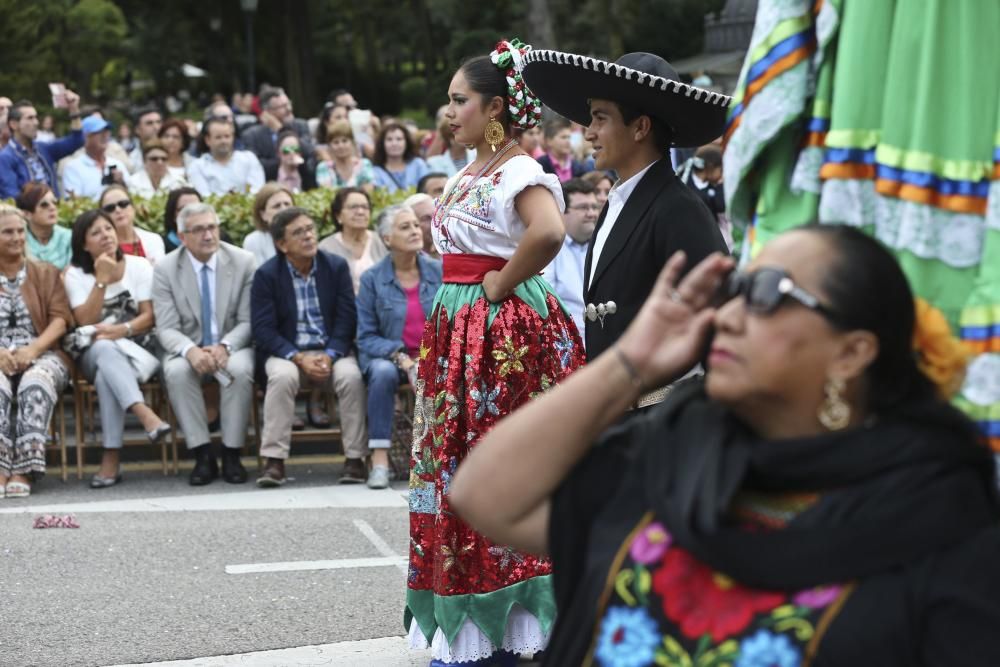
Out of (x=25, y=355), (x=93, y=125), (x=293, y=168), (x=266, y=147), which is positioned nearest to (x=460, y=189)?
(x=25, y=355)

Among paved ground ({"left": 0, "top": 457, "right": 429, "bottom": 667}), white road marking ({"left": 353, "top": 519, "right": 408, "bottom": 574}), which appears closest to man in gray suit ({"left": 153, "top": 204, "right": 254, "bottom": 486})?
paved ground ({"left": 0, "top": 457, "right": 429, "bottom": 667})

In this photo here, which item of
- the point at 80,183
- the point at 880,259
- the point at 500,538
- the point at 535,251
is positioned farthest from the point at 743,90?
the point at 80,183

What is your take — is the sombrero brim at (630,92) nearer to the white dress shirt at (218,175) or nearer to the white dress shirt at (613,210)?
the white dress shirt at (613,210)

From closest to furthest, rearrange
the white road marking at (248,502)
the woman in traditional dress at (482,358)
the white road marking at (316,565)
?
the woman in traditional dress at (482,358) < the white road marking at (316,565) < the white road marking at (248,502)

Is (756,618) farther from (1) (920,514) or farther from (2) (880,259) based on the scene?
(2) (880,259)

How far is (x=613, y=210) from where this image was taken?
15.4ft

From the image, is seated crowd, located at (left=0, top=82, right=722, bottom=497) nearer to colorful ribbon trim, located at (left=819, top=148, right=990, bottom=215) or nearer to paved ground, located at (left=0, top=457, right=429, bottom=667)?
paved ground, located at (left=0, top=457, right=429, bottom=667)

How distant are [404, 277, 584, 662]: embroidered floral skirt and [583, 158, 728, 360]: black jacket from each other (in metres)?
0.62

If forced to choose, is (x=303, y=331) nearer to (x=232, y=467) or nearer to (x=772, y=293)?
(x=232, y=467)

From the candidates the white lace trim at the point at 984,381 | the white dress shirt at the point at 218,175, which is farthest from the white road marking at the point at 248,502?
the white lace trim at the point at 984,381

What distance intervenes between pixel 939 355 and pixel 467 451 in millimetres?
2972

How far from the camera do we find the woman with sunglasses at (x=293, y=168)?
13695 millimetres

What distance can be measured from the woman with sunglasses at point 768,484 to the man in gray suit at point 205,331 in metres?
6.93

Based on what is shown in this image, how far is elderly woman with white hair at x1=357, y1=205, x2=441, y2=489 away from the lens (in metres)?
9.18
